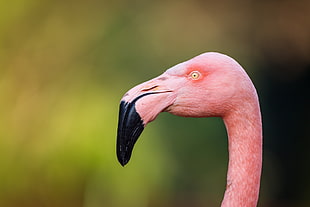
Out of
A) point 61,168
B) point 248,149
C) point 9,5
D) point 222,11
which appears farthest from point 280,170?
point 248,149

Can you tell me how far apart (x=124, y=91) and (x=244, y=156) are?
152 inches

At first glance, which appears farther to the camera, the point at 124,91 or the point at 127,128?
the point at 124,91

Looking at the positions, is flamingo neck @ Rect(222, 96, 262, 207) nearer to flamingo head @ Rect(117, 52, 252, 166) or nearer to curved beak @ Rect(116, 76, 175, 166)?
flamingo head @ Rect(117, 52, 252, 166)

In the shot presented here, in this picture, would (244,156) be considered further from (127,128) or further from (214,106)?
(127,128)

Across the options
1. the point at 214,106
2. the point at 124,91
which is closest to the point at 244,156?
the point at 214,106

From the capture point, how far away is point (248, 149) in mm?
1605

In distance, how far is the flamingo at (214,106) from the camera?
1538 millimetres

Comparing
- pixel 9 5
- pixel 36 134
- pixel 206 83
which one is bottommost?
pixel 36 134

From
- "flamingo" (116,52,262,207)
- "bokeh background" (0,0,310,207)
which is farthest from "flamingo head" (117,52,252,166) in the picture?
"bokeh background" (0,0,310,207)

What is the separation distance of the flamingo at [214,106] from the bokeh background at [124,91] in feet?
12.0

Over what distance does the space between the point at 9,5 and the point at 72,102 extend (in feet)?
3.90

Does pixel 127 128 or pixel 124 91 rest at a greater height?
pixel 127 128

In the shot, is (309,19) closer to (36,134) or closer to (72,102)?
(72,102)

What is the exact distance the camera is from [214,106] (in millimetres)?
1585
